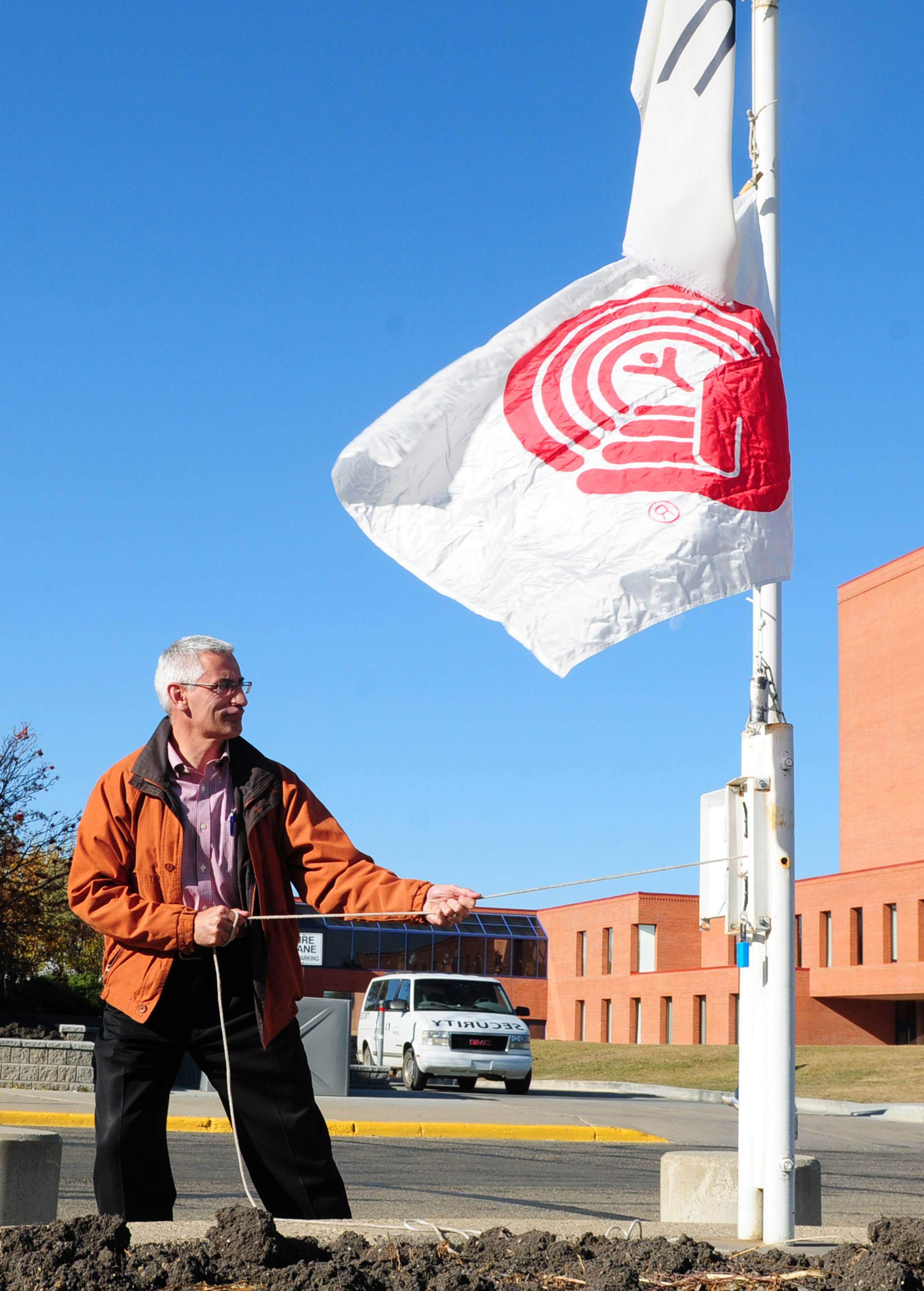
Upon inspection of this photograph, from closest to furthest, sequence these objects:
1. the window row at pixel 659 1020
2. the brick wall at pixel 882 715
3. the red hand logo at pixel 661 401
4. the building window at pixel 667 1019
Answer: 1. the red hand logo at pixel 661 401
2. the brick wall at pixel 882 715
3. the window row at pixel 659 1020
4. the building window at pixel 667 1019

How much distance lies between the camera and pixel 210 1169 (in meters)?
9.77

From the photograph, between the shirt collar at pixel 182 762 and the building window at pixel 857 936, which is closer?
the shirt collar at pixel 182 762

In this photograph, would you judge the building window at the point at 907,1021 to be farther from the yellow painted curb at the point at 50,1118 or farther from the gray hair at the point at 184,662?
the gray hair at the point at 184,662

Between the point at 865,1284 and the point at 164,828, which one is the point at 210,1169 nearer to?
the point at 164,828

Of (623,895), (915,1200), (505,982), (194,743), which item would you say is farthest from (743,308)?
(623,895)

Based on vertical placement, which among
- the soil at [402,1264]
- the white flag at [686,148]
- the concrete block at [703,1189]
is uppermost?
the white flag at [686,148]

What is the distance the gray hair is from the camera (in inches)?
168

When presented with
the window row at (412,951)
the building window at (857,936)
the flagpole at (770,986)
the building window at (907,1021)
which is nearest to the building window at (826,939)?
the building window at (857,936)

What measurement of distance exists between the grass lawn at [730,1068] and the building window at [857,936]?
142 inches

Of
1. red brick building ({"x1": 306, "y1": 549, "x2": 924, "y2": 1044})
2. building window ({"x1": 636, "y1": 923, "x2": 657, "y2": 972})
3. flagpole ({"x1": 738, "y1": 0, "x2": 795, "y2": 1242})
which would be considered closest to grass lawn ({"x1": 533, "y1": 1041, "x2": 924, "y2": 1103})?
red brick building ({"x1": 306, "y1": 549, "x2": 924, "y2": 1044})

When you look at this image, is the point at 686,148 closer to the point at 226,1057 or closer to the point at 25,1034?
the point at 226,1057

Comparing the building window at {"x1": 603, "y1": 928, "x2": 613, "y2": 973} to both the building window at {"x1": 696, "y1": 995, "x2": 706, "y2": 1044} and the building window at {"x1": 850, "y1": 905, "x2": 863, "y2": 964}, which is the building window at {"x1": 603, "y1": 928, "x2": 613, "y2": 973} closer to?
the building window at {"x1": 696, "y1": 995, "x2": 706, "y2": 1044}

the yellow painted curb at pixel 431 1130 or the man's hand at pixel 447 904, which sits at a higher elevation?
the man's hand at pixel 447 904

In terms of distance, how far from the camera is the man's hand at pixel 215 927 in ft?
12.6
